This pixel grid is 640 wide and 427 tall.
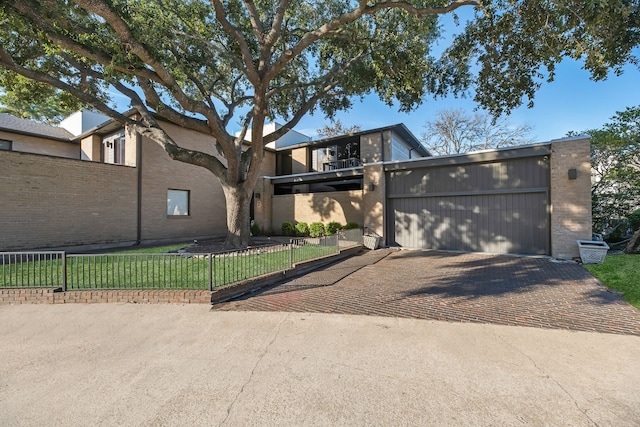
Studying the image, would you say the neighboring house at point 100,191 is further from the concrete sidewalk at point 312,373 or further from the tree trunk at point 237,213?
the concrete sidewalk at point 312,373

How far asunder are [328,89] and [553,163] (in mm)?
8710

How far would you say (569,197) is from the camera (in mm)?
9211

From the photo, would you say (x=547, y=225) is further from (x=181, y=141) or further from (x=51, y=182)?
(x=51, y=182)

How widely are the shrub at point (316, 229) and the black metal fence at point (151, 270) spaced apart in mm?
6509

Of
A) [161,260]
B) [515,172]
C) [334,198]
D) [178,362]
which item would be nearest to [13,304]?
[161,260]

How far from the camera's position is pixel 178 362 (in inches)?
131

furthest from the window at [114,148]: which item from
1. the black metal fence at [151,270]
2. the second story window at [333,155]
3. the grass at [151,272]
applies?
the second story window at [333,155]

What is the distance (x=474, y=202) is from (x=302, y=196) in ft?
31.1

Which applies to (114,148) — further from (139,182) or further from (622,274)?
(622,274)

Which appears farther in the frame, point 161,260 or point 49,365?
point 161,260

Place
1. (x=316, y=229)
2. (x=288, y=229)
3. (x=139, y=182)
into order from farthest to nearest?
(x=288, y=229) → (x=316, y=229) → (x=139, y=182)

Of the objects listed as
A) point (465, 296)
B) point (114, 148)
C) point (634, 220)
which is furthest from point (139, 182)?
point (634, 220)

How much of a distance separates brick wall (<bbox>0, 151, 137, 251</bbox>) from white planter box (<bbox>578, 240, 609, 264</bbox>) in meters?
17.7

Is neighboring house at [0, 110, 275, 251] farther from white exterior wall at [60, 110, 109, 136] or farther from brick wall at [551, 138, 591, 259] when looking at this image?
brick wall at [551, 138, 591, 259]
